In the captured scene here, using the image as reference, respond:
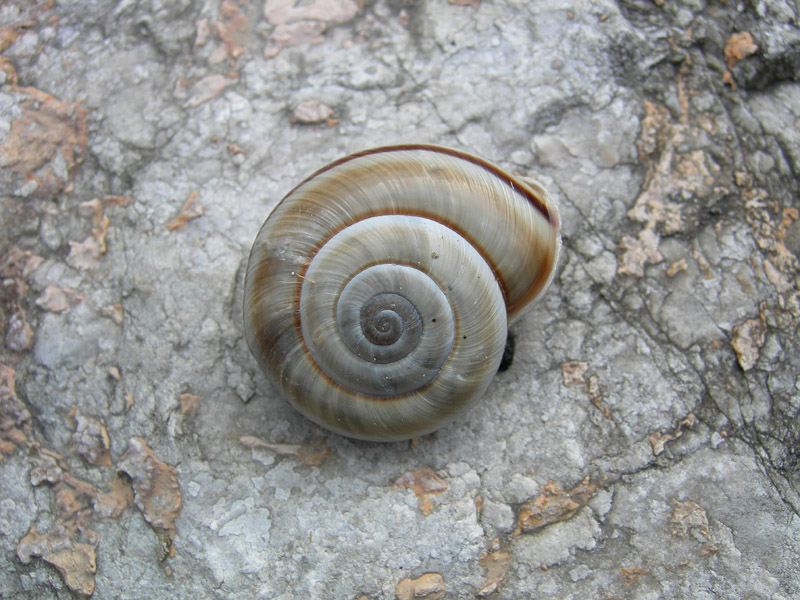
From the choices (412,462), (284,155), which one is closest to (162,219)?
(284,155)

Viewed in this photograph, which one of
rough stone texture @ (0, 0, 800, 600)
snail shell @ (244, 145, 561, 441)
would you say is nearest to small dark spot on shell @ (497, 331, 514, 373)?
rough stone texture @ (0, 0, 800, 600)

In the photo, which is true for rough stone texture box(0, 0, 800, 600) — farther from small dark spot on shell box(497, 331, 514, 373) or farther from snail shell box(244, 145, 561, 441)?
snail shell box(244, 145, 561, 441)

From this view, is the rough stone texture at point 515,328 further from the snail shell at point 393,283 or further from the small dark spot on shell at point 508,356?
the snail shell at point 393,283

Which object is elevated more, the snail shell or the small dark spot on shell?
the snail shell

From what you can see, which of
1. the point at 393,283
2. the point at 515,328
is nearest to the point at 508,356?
the point at 515,328

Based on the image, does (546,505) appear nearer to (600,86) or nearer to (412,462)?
(412,462)

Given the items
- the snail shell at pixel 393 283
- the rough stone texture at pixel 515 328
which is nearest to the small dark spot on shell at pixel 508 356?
the rough stone texture at pixel 515 328
